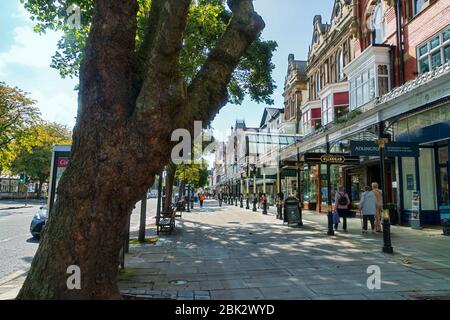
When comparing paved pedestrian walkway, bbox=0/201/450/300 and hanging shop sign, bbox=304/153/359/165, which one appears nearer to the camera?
paved pedestrian walkway, bbox=0/201/450/300

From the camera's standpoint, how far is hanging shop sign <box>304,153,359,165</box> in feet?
47.2

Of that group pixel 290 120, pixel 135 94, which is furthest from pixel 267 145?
pixel 135 94

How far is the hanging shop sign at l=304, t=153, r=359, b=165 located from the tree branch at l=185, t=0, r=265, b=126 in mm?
9640

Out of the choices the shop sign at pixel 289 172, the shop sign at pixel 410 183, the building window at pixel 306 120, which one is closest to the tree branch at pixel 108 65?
the shop sign at pixel 410 183

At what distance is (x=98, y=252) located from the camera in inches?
172

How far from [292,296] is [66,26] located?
392 inches

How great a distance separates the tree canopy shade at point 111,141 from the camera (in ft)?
14.0

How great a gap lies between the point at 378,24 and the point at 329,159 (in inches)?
401

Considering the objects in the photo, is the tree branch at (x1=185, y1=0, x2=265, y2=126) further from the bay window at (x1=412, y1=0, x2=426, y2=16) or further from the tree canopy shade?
the bay window at (x1=412, y1=0, x2=426, y2=16)

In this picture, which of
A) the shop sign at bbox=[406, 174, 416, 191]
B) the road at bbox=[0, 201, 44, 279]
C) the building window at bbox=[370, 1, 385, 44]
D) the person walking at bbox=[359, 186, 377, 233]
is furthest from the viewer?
the building window at bbox=[370, 1, 385, 44]

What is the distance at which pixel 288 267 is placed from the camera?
7.79m

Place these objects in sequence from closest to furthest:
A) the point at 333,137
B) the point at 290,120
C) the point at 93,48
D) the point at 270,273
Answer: the point at 93,48, the point at 270,273, the point at 333,137, the point at 290,120

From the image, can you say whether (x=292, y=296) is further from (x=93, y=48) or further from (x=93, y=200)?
(x=93, y=48)

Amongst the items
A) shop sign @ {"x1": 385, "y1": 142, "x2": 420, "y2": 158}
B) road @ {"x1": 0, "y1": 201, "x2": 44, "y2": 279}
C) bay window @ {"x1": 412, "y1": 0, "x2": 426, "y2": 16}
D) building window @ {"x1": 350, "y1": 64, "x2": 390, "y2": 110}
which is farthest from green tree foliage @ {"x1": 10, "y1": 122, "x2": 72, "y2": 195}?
shop sign @ {"x1": 385, "y1": 142, "x2": 420, "y2": 158}
